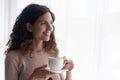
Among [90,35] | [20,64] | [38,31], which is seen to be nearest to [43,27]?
[38,31]

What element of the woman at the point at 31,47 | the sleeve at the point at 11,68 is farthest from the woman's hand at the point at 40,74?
the sleeve at the point at 11,68

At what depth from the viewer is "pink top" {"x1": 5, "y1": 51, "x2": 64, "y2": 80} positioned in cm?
136

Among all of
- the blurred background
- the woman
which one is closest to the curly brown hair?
the woman

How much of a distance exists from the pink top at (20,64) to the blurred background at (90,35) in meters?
0.49

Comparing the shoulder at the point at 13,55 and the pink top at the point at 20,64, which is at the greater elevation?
the shoulder at the point at 13,55

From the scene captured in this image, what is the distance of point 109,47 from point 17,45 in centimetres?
71

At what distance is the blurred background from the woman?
430 mm

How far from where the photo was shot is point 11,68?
4.46 feet

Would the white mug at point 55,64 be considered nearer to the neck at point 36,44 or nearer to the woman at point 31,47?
the woman at point 31,47

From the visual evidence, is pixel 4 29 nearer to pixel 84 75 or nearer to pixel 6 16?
pixel 6 16

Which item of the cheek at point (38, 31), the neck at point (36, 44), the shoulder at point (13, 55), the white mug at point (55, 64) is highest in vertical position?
the cheek at point (38, 31)

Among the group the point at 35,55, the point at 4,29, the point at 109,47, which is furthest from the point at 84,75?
the point at 4,29

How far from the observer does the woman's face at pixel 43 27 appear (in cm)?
139

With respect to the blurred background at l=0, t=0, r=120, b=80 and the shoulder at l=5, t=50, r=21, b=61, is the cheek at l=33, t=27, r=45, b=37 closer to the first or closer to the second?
the shoulder at l=5, t=50, r=21, b=61
